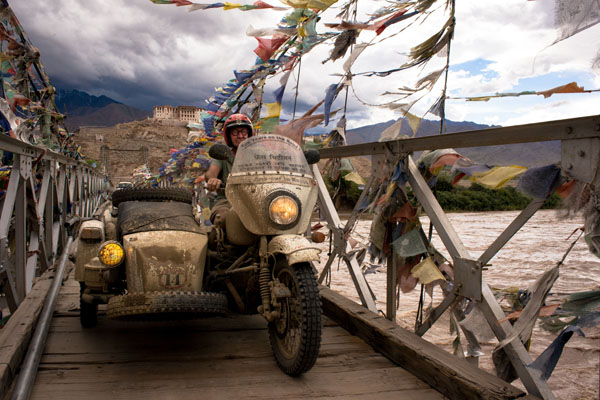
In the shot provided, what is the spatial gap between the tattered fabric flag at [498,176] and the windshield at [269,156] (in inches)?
40.8

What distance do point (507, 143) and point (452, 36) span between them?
1268 mm

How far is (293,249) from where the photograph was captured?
2.28 m

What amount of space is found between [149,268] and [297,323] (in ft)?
2.84

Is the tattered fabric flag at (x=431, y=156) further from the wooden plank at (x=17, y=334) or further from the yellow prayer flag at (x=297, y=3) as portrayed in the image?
the wooden plank at (x=17, y=334)

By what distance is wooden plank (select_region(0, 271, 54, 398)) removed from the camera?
6.51 feet

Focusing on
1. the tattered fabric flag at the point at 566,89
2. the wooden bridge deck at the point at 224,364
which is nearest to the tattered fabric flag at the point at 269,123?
the wooden bridge deck at the point at 224,364

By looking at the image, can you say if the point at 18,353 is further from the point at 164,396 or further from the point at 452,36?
the point at 452,36

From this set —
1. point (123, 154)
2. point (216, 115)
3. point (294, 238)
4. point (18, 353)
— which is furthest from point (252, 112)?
point (123, 154)

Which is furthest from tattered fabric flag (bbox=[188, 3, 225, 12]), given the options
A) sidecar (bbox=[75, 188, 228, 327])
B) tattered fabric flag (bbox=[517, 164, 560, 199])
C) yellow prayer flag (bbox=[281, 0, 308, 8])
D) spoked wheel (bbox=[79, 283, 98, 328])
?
tattered fabric flag (bbox=[517, 164, 560, 199])

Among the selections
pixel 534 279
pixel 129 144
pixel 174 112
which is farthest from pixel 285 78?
pixel 174 112

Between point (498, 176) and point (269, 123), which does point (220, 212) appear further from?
point (498, 176)

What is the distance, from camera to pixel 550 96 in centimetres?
172

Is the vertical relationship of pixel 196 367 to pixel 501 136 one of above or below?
below

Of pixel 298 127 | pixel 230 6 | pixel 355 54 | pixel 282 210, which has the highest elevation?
pixel 230 6
